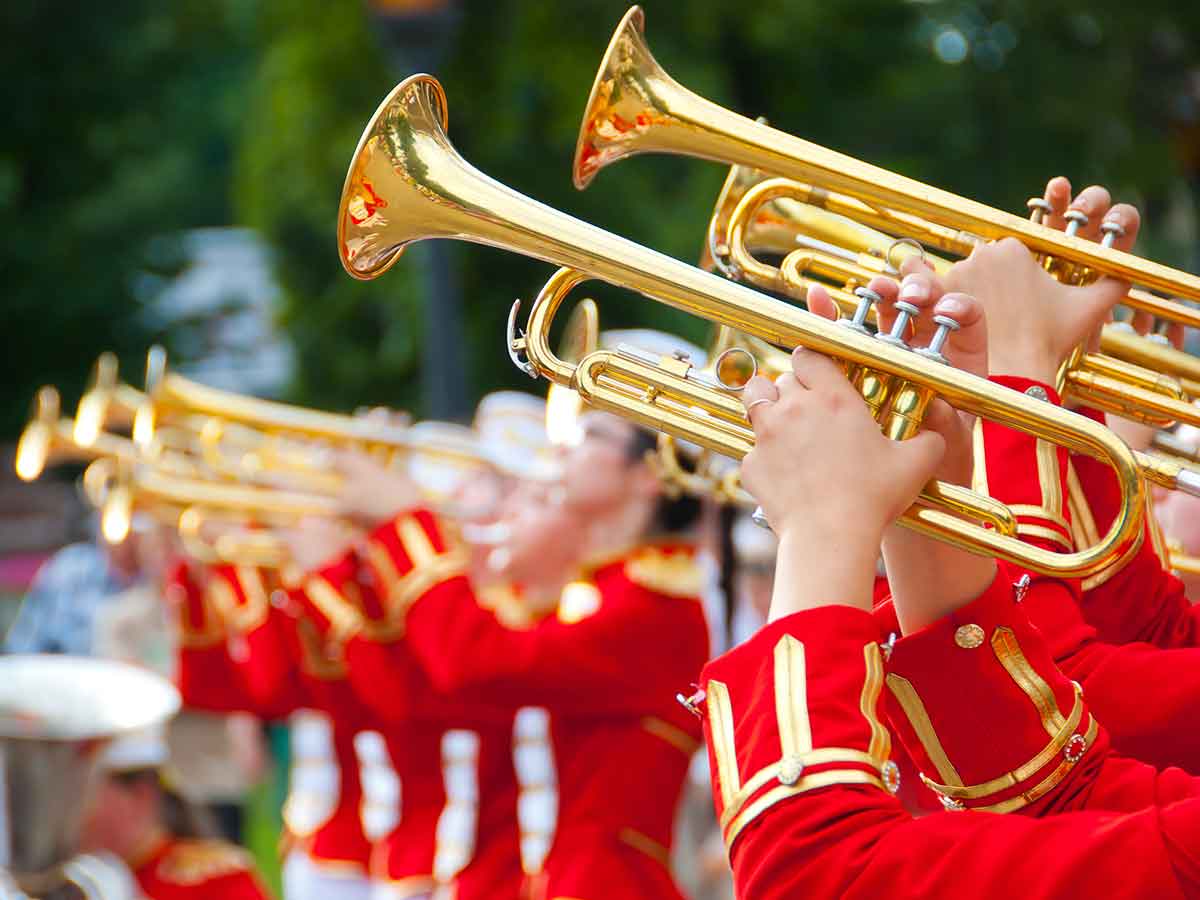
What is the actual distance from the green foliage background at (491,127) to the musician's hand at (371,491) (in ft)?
21.1

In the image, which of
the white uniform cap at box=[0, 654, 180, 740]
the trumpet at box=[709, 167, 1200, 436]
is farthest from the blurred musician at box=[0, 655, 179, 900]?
the trumpet at box=[709, 167, 1200, 436]

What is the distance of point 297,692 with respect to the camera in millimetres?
5711

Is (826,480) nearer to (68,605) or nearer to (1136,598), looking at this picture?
(1136,598)

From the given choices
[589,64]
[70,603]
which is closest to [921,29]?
[589,64]

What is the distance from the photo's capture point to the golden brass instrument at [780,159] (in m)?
2.28

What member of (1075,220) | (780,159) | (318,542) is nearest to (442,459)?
(318,542)

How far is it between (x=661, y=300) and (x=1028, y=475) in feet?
1.68

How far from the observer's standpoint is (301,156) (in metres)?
13.6

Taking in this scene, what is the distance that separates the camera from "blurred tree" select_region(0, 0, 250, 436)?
46.5 ft

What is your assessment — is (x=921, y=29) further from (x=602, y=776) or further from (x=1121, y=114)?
(x=602, y=776)

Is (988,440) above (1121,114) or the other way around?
the other way around

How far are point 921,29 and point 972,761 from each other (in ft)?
36.5

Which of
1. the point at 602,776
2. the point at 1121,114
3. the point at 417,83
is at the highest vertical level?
the point at 1121,114

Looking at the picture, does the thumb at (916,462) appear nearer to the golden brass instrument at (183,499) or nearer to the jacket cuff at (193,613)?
the golden brass instrument at (183,499)
